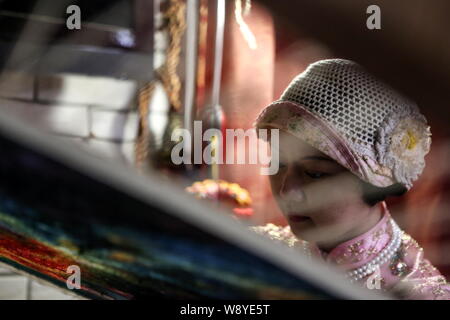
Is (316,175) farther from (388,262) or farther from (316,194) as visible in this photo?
(388,262)

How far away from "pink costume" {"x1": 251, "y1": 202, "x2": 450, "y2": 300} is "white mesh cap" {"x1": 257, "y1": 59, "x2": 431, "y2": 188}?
0.31 feet

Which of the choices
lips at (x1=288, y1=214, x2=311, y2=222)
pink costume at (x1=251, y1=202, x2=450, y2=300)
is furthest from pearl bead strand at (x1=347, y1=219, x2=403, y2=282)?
lips at (x1=288, y1=214, x2=311, y2=222)

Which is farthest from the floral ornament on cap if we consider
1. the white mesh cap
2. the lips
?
the lips

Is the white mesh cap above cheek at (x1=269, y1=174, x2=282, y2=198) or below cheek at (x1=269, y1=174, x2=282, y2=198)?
above

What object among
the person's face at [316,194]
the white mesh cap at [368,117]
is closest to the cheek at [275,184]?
the person's face at [316,194]

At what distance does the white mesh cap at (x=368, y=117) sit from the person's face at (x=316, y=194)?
45 mm

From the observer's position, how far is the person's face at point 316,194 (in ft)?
2.68

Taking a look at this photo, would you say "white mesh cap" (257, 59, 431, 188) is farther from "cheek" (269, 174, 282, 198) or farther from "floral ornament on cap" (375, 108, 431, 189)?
"cheek" (269, 174, 282, 198)

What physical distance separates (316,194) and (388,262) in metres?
0.16

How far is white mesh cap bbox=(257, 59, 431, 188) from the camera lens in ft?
2.58

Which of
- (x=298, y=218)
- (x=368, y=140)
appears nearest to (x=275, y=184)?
(x=298, y=218)

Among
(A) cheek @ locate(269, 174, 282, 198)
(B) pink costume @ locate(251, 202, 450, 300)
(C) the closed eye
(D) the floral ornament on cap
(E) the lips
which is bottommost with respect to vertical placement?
(B) pink costume @ locate(251, 202, 450, 300)

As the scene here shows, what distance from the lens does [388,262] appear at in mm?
829
